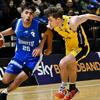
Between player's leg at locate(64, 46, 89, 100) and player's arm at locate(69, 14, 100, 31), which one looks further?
player's leg at locate(64, 46, 89, 100)

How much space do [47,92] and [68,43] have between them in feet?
6.95

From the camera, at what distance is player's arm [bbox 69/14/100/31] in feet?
21.1

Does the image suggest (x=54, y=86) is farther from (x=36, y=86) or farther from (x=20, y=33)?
(x=20, y=33)

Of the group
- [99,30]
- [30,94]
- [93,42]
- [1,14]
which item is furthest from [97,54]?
[30,94]

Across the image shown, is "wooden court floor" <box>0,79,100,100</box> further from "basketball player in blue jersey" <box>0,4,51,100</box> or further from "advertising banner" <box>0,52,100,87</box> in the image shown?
"basketball player in blue jersey" <box>0,4,51,100</box>

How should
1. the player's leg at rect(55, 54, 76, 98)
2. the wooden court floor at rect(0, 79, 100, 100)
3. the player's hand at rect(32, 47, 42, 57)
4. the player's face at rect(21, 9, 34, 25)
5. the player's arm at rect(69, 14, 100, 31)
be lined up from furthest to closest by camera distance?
the wooden court floor at rect(0, 79, 100, 100)
the player's leg at rect(55, 54, 76, 98)
the player's face at rect(21, 9, 34, 25)
the player's hand at rect(32, 47, 42, 57)
the player's arm at rect(69, 14, 100, 31)

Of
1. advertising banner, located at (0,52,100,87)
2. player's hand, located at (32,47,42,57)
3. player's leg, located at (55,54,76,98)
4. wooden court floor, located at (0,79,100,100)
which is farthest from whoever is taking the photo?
advertising banner, located at (0,52,100,87)

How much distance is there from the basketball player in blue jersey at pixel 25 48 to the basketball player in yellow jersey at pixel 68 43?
256 millimetres

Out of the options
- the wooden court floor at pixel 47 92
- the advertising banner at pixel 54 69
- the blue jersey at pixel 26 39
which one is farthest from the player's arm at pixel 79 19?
the advertising banner at pixel 54 69

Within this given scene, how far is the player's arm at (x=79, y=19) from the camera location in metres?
6.43

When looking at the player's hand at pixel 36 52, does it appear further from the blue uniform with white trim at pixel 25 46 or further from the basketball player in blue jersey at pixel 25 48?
the blue uniform with white trim at pixel 25 46

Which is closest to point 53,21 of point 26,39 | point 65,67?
point 26,39

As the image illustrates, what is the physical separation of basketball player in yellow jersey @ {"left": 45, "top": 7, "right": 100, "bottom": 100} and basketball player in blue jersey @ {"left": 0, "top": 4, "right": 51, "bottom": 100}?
0.84 feet

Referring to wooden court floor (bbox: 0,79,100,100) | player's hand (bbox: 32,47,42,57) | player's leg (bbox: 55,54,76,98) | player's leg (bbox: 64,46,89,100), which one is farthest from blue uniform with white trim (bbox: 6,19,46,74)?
wooden court floor (bbox: 0,79,100,100)
